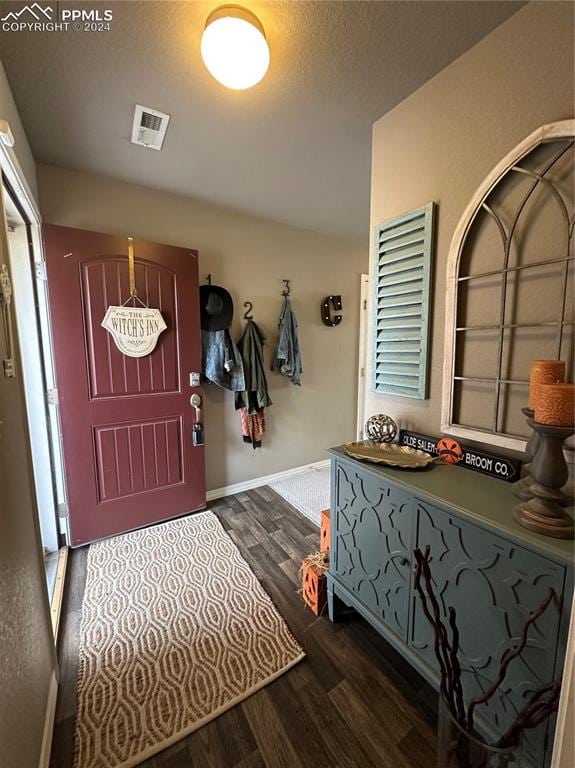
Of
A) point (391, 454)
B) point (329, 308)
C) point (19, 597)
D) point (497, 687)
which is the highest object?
point (329, 308)

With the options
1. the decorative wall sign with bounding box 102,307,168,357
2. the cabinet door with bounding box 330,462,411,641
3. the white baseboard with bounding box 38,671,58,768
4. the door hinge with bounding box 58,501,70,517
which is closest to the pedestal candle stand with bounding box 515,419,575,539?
the cabinet door with bounding box 330,462,411,641

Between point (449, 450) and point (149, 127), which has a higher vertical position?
point (149, 127)

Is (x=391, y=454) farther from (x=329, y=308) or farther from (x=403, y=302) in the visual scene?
(x=329, y=308)

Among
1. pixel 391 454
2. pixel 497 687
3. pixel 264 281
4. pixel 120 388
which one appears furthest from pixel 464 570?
pixel 264 281

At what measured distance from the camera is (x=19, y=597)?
925 millimetres

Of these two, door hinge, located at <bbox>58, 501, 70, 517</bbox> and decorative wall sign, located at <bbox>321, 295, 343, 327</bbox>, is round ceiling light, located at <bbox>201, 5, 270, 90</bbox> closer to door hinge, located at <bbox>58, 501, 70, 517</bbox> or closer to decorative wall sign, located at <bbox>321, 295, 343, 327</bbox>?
decorative wall sign, located at <bbox>321, 295, 343, 327</bbox>

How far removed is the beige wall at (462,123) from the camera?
0.98 metres

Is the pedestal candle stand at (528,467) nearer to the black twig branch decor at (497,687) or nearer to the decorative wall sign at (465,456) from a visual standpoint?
the decorative wall sign at (465,456)

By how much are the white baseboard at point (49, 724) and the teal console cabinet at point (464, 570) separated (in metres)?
1.13

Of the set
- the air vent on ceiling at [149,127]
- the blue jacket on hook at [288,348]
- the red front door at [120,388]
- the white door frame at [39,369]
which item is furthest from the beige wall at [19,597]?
the blue jacket on hook at [288,348]

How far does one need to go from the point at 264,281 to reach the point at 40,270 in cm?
157

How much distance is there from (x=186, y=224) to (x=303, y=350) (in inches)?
57.5

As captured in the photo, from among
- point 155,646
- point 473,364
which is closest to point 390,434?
point 473,364

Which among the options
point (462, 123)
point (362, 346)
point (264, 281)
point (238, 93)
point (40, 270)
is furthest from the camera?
point (362, 346)
